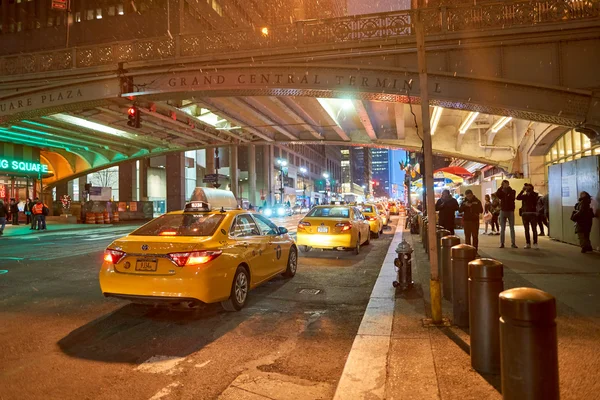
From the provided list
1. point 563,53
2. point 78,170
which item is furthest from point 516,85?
point 78,170

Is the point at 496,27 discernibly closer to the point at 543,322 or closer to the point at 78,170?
the point at 543,322

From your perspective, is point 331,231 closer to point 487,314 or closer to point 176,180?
point 487,314

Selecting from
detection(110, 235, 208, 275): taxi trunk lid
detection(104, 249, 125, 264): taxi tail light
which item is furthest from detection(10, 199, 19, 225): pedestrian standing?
detection(110, 235, 208, 275): taxi trunk lid

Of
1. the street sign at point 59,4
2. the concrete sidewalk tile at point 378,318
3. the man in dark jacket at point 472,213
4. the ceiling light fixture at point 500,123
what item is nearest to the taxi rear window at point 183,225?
the concrete sidewalk tile at point 378,318

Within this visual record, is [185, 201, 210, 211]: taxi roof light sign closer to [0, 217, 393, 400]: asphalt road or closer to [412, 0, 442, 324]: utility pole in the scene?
[0, 217, 393, 400]: asphalt road

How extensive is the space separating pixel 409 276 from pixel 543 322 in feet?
14.3

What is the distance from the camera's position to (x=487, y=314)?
3404 mm

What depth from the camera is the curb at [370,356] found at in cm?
318

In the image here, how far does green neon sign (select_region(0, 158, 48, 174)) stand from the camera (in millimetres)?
28656

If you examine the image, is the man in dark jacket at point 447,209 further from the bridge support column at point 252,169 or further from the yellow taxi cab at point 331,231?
the bridge support column at point 252,169

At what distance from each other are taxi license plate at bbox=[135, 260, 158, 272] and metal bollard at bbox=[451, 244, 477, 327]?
377cm

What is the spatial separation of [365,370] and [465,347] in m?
1.19

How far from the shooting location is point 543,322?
2.26m

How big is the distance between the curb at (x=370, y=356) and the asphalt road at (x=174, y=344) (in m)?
0.12
